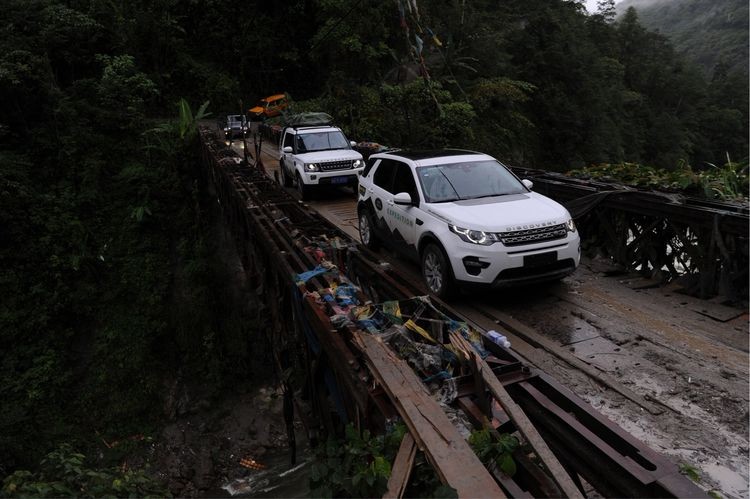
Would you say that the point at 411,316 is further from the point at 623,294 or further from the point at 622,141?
the point at 622,141

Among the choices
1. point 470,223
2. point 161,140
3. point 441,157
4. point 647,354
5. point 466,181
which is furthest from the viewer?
point 161,140

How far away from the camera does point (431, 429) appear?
272 cm

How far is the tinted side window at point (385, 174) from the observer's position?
823 centimetres

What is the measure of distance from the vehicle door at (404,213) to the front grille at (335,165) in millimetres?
5235

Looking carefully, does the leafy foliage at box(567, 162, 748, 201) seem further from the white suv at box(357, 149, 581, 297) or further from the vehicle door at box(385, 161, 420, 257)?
the vehicle door at box(385, 161, 420, 257)

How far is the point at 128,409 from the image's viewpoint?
Result: 47.1 ft

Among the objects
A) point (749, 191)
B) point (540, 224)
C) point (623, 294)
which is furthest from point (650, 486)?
point (749, 191)

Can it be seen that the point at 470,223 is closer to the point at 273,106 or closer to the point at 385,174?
the point at 385,174

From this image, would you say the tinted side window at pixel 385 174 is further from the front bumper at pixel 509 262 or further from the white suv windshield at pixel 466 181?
the front bumper at pixel 509 262

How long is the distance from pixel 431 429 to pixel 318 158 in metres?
11.2

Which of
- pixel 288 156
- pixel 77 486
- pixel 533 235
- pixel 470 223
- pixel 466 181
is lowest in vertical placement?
pixel 77 486

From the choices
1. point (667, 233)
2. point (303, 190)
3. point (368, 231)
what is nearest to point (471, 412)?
point (667, 233)

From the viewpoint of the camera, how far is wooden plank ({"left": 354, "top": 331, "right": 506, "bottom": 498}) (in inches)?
94.0

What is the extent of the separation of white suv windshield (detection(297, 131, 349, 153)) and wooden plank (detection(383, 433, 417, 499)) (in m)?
12.1
